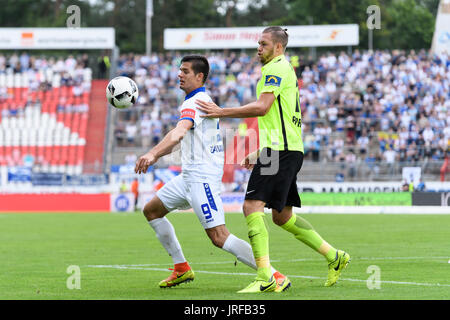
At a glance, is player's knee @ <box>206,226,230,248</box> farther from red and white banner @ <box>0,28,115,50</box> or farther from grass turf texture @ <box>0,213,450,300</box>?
red and white banner @ <box>0,28,115,50</box>

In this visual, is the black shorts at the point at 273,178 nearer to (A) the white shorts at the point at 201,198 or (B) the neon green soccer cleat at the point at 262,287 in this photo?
(A) the white shorts at the point at 201,198

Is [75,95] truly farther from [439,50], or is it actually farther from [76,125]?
[439,50]

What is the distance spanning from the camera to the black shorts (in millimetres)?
9094

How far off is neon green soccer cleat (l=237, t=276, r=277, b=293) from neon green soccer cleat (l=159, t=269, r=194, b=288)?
120cm

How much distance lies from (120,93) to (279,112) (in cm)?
207

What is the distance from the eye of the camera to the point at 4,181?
4034cm

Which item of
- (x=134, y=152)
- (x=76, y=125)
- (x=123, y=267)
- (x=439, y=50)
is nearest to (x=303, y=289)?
(x=123, y=267)

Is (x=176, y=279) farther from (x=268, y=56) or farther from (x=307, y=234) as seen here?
(x=268, y=56)

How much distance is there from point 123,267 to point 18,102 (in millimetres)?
35230

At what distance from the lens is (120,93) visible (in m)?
10.1

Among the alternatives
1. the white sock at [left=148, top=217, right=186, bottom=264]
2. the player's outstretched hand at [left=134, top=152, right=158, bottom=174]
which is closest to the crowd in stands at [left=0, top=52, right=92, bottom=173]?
the white sock at [left=148, top=217, right=186, bottom=264]

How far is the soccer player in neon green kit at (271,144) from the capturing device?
29.6 feet
